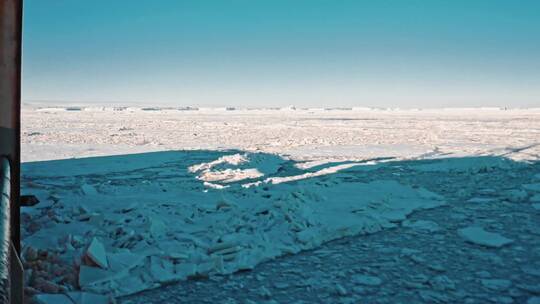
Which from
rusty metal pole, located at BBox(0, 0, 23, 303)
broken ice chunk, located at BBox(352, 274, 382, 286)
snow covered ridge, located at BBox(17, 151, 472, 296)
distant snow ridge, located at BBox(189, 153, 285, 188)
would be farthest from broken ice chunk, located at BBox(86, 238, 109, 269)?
distant snow ridge, located at BBox(189, 153, 285, 188)

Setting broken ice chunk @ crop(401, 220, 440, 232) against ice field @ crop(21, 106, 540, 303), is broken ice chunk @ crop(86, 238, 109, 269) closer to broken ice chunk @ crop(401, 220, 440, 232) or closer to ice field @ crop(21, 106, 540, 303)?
ice field @ crop(21, 106, 540, 303)

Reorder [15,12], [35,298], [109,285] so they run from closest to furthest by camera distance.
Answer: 1. [15,12]
2. [35,298]
3. [109,285]

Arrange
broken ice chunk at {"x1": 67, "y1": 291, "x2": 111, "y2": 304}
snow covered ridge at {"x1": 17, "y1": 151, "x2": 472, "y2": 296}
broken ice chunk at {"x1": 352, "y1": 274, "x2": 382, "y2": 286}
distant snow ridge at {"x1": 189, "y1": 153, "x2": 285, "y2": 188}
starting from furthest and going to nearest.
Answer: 1. distant snow ridge at {"x1": 189, "y1": 153, "x2": 285, "y2": 188}
2. snow covered ridge at {"x1": 17, "y1": 151, "x2": 472, "y2": 296}
3. broken ice chunk at {"x1": 352, "y1": 274, "x2": 382, "y2": 286}
4. broken ice chunk at {"x1": 67, "y1": 291, "x2": 111, "y2": 304}

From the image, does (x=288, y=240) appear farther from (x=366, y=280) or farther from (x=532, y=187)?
(x=532, y=187)

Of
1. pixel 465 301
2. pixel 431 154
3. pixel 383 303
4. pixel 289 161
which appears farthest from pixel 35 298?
pixel 431 154

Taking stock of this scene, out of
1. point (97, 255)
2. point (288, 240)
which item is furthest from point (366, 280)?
point (97, 255)

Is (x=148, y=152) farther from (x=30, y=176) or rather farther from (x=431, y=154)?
(x=431, y=154)

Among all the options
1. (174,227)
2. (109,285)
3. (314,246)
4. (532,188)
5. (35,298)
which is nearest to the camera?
(35,298)

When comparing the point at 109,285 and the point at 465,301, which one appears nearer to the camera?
the point at 465,301
